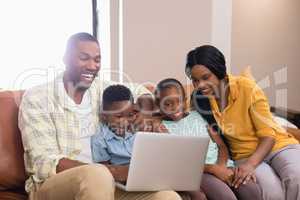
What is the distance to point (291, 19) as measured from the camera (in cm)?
341

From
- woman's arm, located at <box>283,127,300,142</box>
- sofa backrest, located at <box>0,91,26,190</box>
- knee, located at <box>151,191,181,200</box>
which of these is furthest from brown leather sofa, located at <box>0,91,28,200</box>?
woman's arm, located at <box>283,127,300,142</box>

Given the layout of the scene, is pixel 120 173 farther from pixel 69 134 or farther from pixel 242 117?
pixel 242 117

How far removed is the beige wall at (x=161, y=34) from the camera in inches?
105

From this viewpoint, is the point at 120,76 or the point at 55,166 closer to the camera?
the point at 55,166

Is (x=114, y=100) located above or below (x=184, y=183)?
above

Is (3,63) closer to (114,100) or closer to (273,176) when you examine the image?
(114,100)

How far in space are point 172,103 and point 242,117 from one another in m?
0.33

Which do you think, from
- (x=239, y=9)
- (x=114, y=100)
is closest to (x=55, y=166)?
(x=114, y=100)

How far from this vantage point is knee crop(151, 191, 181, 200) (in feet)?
5.24

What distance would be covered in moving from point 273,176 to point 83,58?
0.99 m

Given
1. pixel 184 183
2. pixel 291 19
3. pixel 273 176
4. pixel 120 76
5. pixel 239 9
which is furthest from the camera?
pixel 291 19

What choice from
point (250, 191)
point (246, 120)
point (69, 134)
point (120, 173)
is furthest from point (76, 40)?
point (250, 191)

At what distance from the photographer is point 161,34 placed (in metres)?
2.72

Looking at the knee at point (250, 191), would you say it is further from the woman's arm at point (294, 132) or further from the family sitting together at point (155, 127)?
the woman's arm at point (294, 132)
